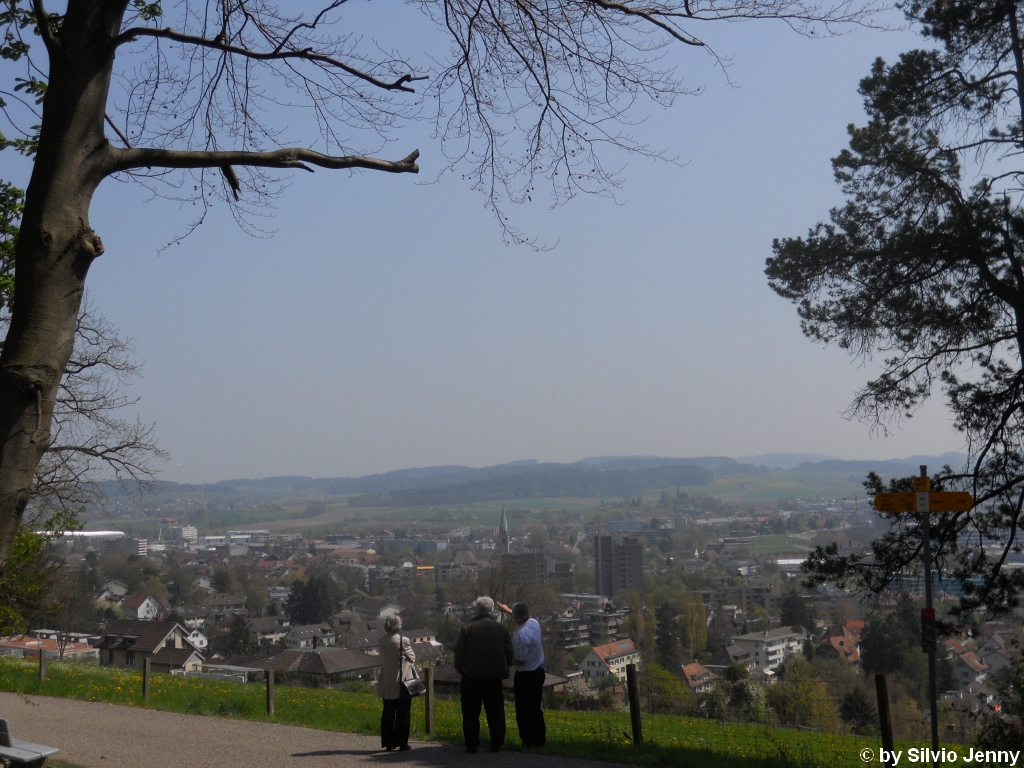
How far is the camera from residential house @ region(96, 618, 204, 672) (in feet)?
73.6

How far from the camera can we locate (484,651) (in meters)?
7.50

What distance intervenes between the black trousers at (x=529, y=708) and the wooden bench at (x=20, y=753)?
3611mm

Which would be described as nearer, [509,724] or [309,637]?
[509,724]

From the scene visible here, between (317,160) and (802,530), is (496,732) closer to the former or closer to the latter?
(317,160)

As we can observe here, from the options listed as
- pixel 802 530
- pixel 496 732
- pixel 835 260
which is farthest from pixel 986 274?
pixel 802 530

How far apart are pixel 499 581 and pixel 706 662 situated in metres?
17.6

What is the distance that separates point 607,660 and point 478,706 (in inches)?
1088

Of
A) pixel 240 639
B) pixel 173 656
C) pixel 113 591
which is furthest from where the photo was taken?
pixel 113 591

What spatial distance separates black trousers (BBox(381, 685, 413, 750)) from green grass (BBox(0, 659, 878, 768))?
2.11ft

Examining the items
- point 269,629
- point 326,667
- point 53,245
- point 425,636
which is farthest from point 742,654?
point 53,245

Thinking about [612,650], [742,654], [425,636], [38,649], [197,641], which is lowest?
[742,654]

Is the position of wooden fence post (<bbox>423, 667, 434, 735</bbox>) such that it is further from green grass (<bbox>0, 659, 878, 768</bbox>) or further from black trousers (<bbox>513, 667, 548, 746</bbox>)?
black trousers (<bbox>513, 667, 548, 746</bbox>)

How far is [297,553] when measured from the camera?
393 feet

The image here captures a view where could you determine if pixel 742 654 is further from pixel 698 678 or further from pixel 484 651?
pixel 484 651
